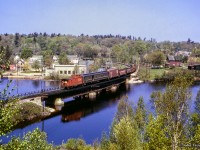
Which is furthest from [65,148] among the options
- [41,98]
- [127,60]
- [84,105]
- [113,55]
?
[113,55]

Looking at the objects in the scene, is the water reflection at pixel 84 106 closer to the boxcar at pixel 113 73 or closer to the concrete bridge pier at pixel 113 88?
the boxcar at pixel 113 73

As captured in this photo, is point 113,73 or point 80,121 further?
point 113,73

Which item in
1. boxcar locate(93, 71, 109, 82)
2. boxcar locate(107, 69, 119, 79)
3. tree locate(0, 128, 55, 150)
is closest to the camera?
tree locate(0, 128, 55, 150)

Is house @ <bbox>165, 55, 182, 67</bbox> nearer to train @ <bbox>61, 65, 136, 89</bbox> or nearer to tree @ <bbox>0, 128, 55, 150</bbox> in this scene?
train @ <bbox>61, 65, 136, 89</bbox>

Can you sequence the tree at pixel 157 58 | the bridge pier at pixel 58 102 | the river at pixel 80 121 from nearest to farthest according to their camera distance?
1. the river at pixel 80 121
2. the bridge pier at pixel 58 102
3. the tree at pixel 157 58

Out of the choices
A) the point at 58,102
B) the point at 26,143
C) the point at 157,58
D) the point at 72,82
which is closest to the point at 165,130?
the point at 26,143

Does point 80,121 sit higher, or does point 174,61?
point 174,61

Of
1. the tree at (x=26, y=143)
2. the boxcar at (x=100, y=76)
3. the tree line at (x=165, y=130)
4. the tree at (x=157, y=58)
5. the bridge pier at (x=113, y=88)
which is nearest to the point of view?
the tree at (x=26, y=143)

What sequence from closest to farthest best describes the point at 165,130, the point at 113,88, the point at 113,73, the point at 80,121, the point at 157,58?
Result: the point at 165,130, the point at 80,121, the point at 113,73, the point at 113,88, the point at 157,58

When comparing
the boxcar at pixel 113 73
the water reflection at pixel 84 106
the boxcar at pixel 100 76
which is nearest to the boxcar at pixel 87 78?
the boxcar at pixel 100 76

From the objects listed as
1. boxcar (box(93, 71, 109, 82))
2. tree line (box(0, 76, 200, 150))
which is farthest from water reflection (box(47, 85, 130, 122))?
tree line (box(0, 76, 200, 150))

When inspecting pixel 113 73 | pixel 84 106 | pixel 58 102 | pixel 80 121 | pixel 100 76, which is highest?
pixel 113 73

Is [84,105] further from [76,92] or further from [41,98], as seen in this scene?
[41,98]

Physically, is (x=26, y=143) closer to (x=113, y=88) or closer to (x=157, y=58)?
(x=113, y=88)
